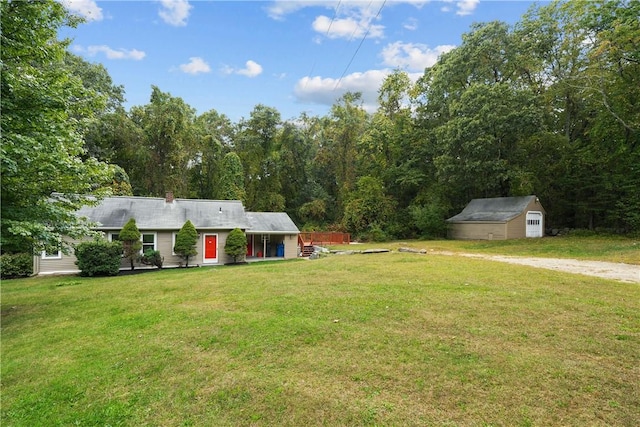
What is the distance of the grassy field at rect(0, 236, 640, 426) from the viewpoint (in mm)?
3424

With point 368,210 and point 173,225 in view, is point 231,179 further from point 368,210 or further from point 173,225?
point 173,225

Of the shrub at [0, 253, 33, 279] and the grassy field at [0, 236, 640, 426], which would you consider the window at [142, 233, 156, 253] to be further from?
the grassy field at [0, 236, 640, 426]

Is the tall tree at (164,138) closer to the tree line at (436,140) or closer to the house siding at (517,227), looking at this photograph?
the tree line at (436,140)

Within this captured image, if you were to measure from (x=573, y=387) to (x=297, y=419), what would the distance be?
2.99 meters

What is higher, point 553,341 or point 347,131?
point 347,131

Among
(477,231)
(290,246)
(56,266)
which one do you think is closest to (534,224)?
(477,231)

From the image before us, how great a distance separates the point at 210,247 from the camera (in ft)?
59.2

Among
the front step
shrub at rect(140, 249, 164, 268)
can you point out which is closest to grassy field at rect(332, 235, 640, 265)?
the front step

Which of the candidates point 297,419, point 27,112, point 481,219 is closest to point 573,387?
point 297,419

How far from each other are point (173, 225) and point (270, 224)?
5728 mm

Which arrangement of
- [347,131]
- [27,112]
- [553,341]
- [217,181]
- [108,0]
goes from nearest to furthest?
[553,341] → [27,112] → [108,0] → [217,181] → [347,131]

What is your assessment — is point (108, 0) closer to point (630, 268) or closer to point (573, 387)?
point (573, 387)

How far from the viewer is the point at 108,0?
32.3 feet

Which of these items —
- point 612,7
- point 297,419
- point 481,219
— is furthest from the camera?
point 481,219
